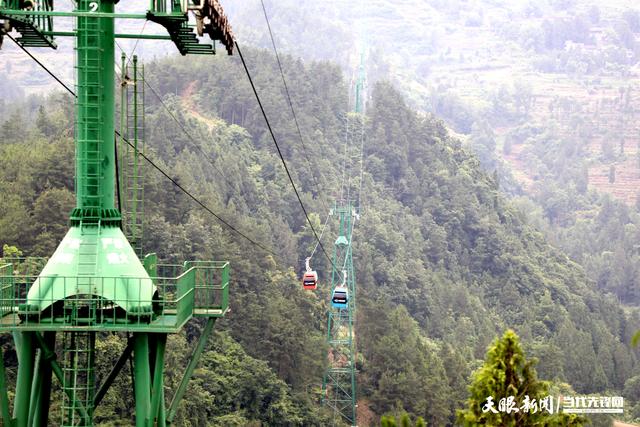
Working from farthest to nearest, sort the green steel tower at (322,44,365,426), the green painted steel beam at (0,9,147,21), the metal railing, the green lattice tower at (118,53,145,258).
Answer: the green steel tower at (322,44,365,426) → the green lattice tower at (118,53,145,258) → the metal railing → the green painted steel beam at (0,9,147,21)

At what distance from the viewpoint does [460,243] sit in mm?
123500

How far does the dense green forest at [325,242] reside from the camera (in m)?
62.1

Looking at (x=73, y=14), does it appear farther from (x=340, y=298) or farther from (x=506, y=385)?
(x=340, y=298)

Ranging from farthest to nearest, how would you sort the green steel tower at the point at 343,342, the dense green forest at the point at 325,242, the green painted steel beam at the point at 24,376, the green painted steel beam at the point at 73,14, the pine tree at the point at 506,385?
the green steel tower at the point at 343,342, the dense green forest at the point at 325,242, the green painted steel beam at the point at 24,376, the green painted steel beam at the point at 73,14, the pine tree at the point at 506,385

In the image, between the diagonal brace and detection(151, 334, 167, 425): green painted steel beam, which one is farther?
detection(151, 334, 167, 425): green painted steel beam

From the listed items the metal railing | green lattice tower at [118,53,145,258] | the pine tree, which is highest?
green lattice tower at [118,53,145,258]

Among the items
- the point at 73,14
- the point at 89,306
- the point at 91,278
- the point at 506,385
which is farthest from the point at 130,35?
the point at 506,385

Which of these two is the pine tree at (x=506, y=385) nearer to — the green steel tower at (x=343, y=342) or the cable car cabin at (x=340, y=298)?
the green steel tower at (x=343, y=342)

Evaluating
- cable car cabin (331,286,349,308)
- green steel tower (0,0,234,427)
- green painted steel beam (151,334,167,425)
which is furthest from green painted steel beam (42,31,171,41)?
cable car cabin (331,286,349,308)

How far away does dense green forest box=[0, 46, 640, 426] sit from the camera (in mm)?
62125

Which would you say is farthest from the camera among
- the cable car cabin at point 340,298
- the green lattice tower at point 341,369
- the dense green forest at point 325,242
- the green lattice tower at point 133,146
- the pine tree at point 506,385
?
the green lattice tower at point 341,369

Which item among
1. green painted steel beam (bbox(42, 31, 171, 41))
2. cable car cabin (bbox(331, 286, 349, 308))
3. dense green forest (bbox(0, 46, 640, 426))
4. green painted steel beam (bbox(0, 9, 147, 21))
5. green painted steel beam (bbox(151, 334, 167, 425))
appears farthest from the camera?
dense green forest (bbox(0, 46, 640, 426))

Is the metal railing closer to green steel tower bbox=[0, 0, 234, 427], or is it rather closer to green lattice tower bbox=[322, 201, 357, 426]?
green steel tower bbox=[0, 0, 234, 427]

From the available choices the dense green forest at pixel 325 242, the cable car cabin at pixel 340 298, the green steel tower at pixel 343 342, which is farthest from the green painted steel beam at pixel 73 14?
the cable car cabin at pixel 340 298
